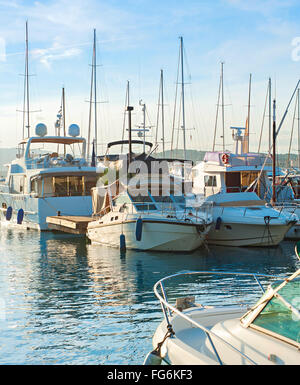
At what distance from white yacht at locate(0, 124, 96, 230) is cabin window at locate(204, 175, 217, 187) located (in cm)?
746

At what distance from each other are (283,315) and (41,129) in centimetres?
Result: 2786

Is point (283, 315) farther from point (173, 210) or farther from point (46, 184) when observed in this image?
point (46, 184)

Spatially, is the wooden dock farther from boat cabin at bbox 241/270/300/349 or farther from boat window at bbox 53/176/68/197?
boat cabin at bbox 241/270/300/349

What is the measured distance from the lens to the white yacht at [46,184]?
27.0 meters

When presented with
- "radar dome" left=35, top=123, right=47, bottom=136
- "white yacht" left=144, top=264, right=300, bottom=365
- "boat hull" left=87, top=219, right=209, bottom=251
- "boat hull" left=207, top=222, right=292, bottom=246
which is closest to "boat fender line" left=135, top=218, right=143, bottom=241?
"boat hull" left=87, top=219, right=209, bottom=251

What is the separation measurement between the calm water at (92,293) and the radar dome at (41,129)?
11160 millimetres

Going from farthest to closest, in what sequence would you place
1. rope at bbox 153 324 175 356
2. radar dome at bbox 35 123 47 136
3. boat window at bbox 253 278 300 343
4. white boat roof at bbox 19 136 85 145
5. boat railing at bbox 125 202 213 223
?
radar dome at bbox 35 123 47 136 < white boat roof at bbox 19 136 85 145 < boat railing at bbox 125 202 213 223 < rope at bbox 153 324 175 356 < boat window at bbox 253 278 300 343

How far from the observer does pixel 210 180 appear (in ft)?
79.0

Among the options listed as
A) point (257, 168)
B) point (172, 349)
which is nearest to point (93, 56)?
point (257, 168)

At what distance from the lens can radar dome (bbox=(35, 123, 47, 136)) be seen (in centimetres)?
3033

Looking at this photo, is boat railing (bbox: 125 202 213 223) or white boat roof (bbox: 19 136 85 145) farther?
white boat roof (bbox: 19 136 85 145)

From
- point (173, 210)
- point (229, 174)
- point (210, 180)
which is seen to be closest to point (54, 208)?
point (210, 180)

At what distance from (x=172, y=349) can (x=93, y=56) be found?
33.8 metres

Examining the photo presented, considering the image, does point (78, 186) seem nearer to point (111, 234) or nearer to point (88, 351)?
point (111, 234)
